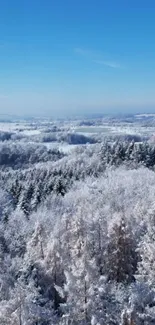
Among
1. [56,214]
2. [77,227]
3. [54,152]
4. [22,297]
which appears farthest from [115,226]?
[54,152]

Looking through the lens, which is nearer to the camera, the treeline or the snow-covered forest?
the snow-covered forest

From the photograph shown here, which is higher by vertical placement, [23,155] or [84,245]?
[84,245]

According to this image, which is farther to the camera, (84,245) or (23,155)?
(23,155)

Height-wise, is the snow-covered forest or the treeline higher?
the snow-covered forest

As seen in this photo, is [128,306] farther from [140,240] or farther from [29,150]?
[29,150]

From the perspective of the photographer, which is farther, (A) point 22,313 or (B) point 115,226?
(B) point 115,226

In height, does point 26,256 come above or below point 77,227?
below

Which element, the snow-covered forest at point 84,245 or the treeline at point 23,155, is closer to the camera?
the snow-covered forest at point 84,245

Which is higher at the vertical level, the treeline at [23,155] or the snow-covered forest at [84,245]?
the snow-covered forest at [84,245]
